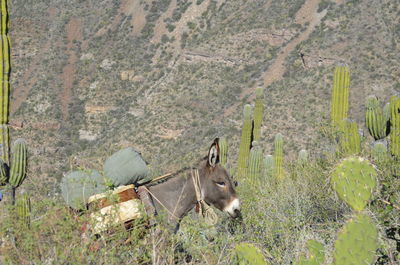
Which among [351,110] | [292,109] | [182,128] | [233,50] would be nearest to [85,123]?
[182,128]

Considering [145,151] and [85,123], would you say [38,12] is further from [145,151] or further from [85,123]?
[145,151]

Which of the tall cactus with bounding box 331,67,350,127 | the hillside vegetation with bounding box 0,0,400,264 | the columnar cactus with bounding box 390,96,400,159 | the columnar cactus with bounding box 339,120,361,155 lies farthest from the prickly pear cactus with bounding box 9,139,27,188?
the tall cactus with bounding box 331,67,350,127

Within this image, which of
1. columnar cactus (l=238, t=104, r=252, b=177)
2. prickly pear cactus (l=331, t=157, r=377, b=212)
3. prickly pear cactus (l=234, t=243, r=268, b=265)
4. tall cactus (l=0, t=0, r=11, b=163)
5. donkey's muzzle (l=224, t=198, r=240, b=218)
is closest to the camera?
prickly pear cactus (l=234, t=243, r=268, b=265)

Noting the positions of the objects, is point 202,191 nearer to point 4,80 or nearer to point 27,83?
point 4,80

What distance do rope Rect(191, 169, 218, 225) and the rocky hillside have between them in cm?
2215

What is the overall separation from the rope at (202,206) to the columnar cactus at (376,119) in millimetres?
11746

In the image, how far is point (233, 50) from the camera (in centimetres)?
4734

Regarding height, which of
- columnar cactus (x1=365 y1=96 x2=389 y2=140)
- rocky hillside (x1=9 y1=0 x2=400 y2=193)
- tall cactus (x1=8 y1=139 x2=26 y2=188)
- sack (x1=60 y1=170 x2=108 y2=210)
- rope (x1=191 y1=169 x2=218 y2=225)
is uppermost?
sack (x1=60 y1=170 x2=108 y2=210)

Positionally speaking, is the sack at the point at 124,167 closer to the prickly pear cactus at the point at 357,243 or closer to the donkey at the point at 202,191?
the donkey at the point at 202,191

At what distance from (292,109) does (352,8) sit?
10876 mm

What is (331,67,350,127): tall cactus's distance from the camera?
1922cm

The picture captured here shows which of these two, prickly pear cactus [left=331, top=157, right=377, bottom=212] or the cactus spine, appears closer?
prickly pear cactus [left=331, top=157, right=377, bottom=212]

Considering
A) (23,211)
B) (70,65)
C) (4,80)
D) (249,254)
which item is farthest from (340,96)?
(70,65)

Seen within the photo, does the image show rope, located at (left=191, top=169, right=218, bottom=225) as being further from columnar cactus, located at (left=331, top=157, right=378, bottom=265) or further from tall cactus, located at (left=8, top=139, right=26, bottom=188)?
tall cactus, located at (left=8, top=139, right=26, bottom=188)
